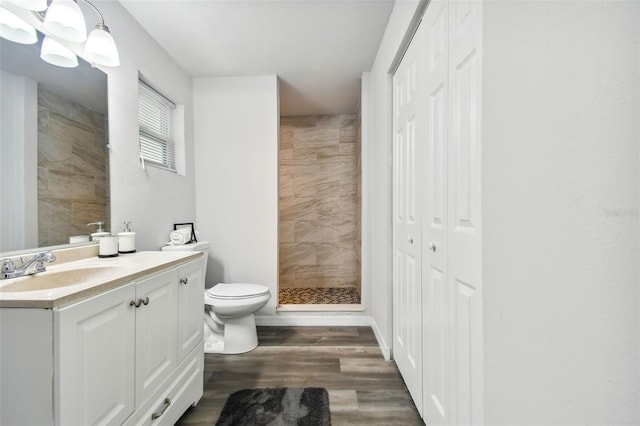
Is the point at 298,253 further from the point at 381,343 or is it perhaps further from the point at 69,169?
the point at 69,169

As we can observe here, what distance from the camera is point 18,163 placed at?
3.99ft

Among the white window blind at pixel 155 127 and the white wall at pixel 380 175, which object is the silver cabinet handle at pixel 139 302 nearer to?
the white window blind at pixel 155 127

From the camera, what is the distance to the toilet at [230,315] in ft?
7.08

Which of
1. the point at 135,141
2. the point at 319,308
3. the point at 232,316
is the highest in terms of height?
the point at 135,141

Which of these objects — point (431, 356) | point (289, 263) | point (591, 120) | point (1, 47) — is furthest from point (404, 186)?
point (289, 263)

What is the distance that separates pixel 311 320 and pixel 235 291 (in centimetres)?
93

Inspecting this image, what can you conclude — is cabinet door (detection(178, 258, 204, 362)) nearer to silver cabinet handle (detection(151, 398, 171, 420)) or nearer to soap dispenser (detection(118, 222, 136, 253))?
silver cabinet handle (detection(151, 398, 171, 420))

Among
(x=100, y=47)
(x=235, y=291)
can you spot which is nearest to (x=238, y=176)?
(x=235, y=291)

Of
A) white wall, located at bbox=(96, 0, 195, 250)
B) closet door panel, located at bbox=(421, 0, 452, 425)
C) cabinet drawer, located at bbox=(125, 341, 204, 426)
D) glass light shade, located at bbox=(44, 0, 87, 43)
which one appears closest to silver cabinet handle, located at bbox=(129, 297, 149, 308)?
cabinet drawer, located at bbox=(125, 341, 204, 426)

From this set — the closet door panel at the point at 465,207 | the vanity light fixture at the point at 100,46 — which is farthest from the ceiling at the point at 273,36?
the closet door panel at the point at 465,207

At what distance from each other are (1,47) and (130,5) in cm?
97

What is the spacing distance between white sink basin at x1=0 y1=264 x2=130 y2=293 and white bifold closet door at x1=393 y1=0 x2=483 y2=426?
3.99 ft

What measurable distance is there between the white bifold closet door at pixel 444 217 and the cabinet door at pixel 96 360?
3.85ft

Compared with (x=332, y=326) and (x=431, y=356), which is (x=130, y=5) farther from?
(x=332, y=326)
